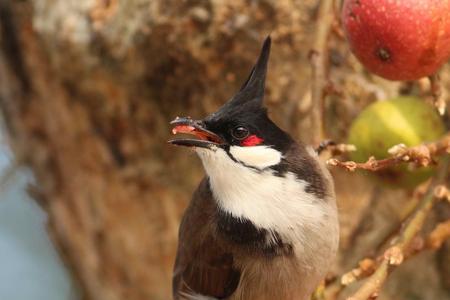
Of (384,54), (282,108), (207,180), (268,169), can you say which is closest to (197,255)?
(207,180)

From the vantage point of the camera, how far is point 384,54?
1700 millimetres

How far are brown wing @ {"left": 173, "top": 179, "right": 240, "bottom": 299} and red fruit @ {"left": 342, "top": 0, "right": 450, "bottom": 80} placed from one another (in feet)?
1.89

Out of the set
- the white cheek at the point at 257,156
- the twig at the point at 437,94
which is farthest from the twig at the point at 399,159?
the white cheek at the point at 257,156

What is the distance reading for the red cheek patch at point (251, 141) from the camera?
1.92 meters

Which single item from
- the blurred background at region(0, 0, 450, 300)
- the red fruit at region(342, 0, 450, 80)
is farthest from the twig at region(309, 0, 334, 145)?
the red fruit at region(342, 0, 450, 80)

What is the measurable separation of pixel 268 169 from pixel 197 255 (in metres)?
0.34

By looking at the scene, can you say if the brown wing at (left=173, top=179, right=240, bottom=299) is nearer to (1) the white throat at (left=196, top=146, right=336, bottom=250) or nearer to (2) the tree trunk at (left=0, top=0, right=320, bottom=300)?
(1) the white throat at (left=196, top=146, right=336, bottom=250)

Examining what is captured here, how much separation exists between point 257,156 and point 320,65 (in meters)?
0.26

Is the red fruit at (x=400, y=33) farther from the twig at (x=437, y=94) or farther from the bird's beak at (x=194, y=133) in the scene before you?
the bird's beak at (x=194, y=133)

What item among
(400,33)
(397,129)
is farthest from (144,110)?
(400,33)

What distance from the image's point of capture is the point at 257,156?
1.92 m

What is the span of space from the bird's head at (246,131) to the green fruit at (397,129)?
0.19 m

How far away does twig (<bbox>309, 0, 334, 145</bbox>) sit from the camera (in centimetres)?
195

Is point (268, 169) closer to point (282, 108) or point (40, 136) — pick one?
point (282, 108)
